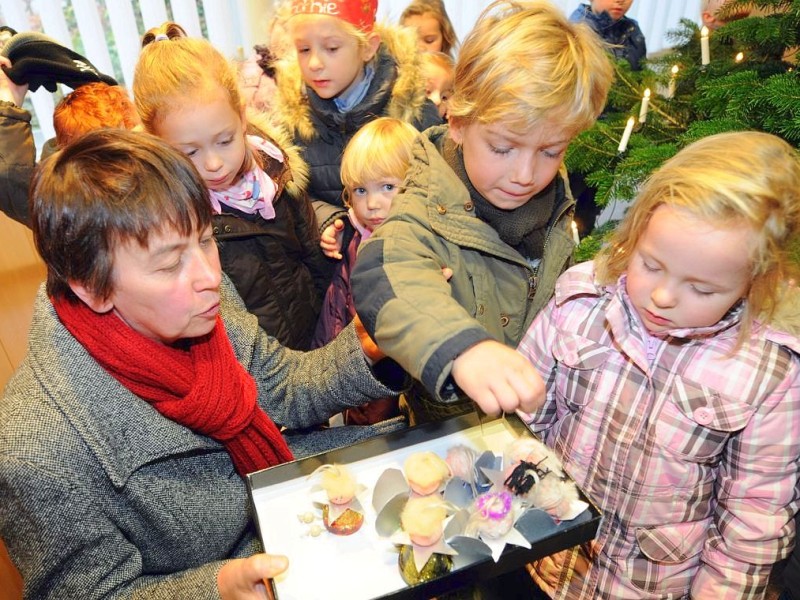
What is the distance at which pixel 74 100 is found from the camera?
5.61ft

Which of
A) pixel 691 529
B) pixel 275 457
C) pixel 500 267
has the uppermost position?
pixel 500 267

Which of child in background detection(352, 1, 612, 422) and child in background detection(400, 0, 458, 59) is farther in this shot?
child in background detection(400, 0, 458, 59)

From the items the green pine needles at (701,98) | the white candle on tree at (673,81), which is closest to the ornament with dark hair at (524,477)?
the green pine needles at (701,98)

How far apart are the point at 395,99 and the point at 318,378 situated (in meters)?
1.25

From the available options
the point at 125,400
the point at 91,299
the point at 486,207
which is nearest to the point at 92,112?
the point at 91,299

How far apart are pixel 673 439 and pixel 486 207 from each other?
59cm

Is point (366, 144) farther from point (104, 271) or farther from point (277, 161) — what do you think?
point (104, 271)

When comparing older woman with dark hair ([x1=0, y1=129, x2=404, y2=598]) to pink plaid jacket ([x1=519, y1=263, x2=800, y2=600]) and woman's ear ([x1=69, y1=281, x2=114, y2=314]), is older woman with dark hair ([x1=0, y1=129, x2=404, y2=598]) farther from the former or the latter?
pink plaid jacket ([x1=519, y1=263, x2=800, y2=600])

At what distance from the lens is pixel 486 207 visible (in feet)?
4.07

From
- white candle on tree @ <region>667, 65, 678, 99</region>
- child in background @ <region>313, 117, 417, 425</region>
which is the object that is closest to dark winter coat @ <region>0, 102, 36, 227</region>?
child in background @ <region>313, 117, 417, 425</region>

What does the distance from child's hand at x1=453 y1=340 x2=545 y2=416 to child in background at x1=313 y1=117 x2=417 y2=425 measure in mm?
995

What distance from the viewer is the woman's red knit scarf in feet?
3.47

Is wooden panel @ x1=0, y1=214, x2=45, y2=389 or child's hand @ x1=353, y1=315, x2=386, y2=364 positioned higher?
child's hand @ x1=353, y1=315, x2=386, y2=364

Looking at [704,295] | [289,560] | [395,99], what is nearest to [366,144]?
[395,99]
